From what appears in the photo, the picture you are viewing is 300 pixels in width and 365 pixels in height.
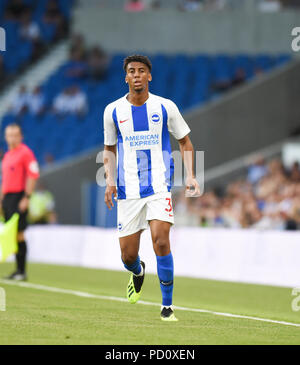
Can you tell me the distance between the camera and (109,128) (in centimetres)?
897

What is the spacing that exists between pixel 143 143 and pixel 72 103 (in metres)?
19.1

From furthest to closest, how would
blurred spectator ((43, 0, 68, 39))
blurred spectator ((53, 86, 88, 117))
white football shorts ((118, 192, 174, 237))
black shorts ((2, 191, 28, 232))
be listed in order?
blurred spectator ((43, 0, 68, 39)) → blurred spectator ((53, 86, 88, 117)) → black shorts ((2, 191, 28, 232)) → white football shorts ((118, 192, 174, 237))

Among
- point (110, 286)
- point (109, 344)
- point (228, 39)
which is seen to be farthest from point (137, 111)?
point (228, 39)

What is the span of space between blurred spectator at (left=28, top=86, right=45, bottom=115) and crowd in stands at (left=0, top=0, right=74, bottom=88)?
225 cm

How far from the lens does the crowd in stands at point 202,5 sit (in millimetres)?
29984

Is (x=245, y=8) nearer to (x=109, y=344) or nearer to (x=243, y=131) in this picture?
(x=243, y=131)

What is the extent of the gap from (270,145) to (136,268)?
16835 mm

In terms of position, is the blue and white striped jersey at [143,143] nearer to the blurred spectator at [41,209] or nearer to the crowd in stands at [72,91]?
the blurred spectator at [41,209]

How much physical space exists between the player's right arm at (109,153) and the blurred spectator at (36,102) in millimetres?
19082

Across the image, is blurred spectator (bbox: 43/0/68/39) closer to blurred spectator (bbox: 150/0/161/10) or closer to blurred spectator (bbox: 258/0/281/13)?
blurred spectator (bbox: 150/0/161/10)

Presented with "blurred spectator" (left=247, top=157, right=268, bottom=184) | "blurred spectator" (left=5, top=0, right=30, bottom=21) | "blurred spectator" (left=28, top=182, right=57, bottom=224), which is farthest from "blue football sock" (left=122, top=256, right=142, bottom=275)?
"blurred spectator" (left=5, top=0, right=30, bottom=21)

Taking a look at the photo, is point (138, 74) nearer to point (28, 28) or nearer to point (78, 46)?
point (78, 46)

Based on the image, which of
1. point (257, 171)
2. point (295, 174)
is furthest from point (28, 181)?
point (257, 171)

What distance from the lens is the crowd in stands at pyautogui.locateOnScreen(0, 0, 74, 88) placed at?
30.6 metres
